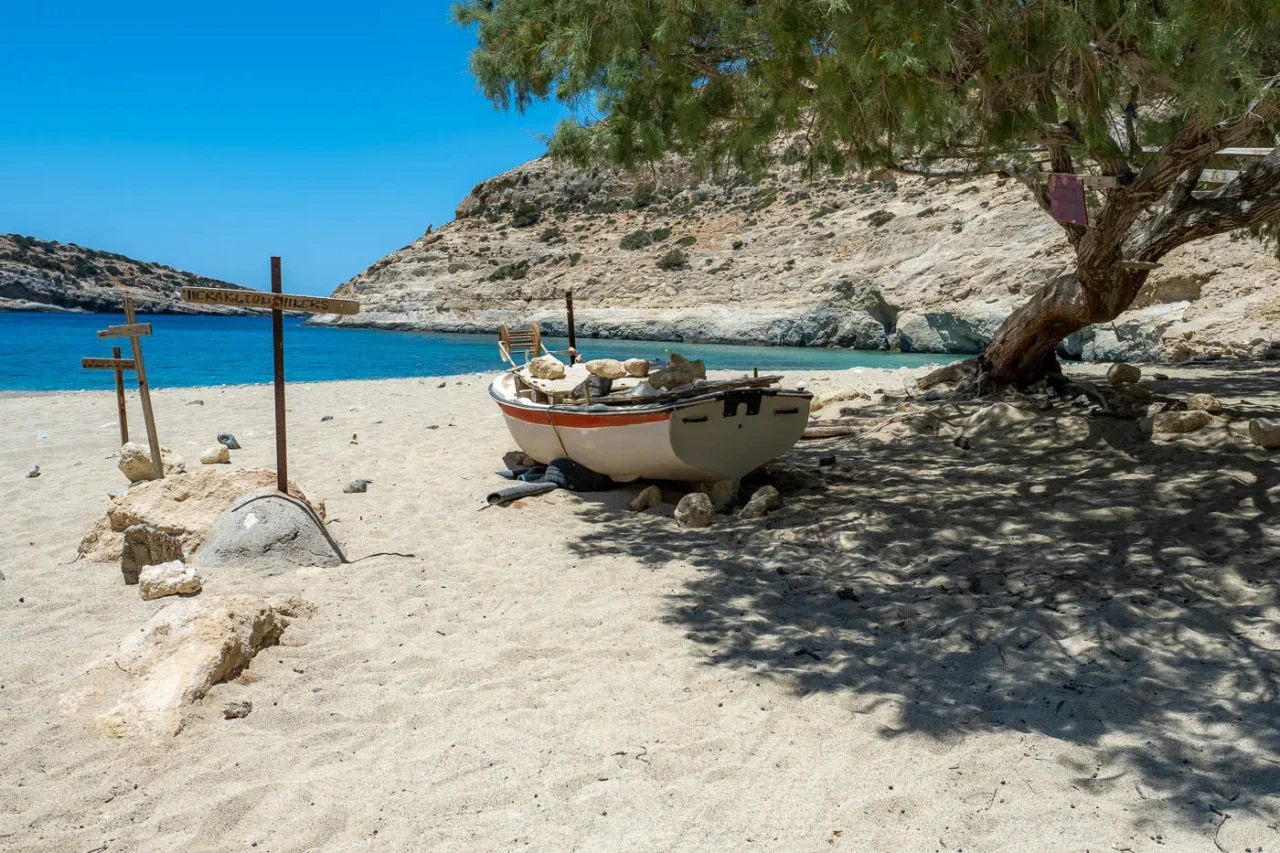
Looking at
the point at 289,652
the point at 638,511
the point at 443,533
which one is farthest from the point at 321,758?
the point at 638,511

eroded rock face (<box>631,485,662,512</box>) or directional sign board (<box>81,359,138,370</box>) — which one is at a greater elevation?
directional sign board (<box>81,359,138,370</box>)

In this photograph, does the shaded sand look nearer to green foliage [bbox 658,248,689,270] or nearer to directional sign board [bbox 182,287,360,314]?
directional sign board [bbox 182,287,360,314]

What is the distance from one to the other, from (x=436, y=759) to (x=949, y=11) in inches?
181

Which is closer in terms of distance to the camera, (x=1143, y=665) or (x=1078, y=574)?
(x=1143, y=665)

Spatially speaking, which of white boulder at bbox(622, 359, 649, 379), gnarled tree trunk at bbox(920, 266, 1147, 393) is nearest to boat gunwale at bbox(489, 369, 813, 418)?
white boulder at bbox(622, 359, 649, 379)

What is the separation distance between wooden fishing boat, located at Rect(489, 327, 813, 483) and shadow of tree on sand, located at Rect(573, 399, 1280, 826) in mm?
404

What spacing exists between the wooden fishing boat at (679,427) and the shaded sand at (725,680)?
1.66 ft

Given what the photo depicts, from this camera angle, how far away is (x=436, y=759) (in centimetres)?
334

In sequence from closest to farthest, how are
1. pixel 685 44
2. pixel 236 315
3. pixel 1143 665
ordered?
pixel 1143 665
pixel 685 44
pixel 236 315

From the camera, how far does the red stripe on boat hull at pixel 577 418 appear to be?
6.87m

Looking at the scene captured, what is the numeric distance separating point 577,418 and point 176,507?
10.3 ft

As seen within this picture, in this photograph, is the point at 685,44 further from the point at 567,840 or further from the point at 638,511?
the point at 567,840

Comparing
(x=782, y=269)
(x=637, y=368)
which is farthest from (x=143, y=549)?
(x=782, y=269)

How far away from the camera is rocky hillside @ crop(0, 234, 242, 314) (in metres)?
79.1
